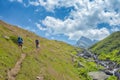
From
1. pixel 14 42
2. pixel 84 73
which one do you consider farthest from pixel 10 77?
pixel 84 73

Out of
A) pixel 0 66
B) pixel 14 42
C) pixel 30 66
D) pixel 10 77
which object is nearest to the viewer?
pixel 10 77

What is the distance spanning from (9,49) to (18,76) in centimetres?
1983

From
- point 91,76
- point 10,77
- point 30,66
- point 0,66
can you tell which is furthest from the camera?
point 91,76

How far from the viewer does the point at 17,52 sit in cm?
8138

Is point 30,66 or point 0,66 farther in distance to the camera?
point 30,66

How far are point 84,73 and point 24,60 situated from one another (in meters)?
43.8

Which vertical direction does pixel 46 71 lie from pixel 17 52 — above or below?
below

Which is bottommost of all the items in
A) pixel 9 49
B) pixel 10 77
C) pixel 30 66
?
pixel 10 77

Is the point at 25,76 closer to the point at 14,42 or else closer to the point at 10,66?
the point at 10,66

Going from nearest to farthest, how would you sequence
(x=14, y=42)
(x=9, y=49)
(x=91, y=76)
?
(x=9, y=49), (x=14, y=42), (x=91, y=76)

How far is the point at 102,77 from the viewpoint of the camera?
114 meters

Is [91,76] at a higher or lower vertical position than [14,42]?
lower

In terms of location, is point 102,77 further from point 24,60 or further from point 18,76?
point 18,76

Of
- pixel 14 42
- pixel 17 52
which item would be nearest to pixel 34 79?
pixel 17 52
